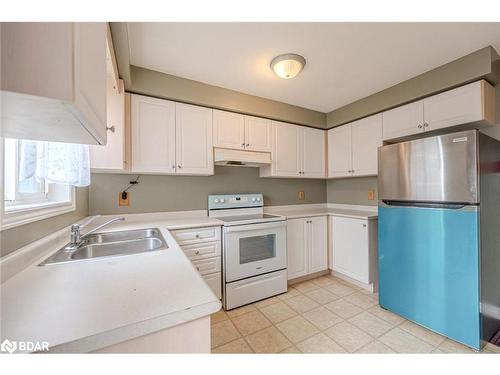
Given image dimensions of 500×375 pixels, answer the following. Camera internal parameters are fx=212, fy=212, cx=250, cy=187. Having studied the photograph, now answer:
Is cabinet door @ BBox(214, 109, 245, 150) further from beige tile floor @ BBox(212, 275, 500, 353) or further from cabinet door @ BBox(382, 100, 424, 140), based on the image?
beige tile floor @ BBox(212, 275, 500, 353)

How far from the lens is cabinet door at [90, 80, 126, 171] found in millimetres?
1695

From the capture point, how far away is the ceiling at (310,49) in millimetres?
1449

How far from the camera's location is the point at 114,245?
1434 millimetres

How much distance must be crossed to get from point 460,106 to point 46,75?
267 cm

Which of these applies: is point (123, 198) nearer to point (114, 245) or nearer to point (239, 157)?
point (114, 245)

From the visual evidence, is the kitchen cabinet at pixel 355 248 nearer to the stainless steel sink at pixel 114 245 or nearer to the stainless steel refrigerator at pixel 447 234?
the stainless steel refrigerator at pixel 447 234

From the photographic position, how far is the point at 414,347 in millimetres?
1533

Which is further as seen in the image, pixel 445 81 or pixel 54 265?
pixel 445 81

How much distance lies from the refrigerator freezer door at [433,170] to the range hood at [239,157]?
1.22 meters

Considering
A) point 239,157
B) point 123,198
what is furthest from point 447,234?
point 123,198
